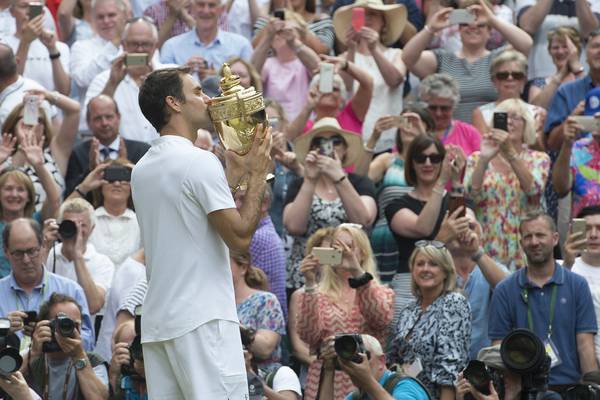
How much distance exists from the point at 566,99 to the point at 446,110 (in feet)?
3.25

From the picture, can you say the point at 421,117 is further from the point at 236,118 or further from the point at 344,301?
the point at 236,118

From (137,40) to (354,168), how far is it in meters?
2.26

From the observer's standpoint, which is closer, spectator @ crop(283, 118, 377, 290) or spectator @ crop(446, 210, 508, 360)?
spectator @ crop(446, 210, 508, 360)

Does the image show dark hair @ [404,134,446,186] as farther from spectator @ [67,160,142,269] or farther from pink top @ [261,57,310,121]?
pink top @ [261,57,310,121]

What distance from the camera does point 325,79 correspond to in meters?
12.0

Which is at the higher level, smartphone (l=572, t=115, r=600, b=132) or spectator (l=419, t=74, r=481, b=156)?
smartphone (l=572, t=115, r=600, b=132)

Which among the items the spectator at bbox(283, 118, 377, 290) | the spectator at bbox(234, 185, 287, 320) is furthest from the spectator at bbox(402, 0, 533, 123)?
the spectator at bbox(234, 185, 287, 320)

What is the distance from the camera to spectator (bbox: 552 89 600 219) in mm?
10984

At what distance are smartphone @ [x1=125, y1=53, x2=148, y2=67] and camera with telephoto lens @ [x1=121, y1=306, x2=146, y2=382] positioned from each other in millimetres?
3983

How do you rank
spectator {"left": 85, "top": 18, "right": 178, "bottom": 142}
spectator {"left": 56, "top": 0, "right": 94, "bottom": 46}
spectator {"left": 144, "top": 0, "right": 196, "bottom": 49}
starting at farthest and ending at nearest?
1. spectator {"left": 56, "top": 0, "right": 94, "bottom": 46}
2. spectator {"left": 144, "top": 0, "right": 196, "bottom": 49}
3. spectator {"left": 85, "top": 18, "right": 178, "bottom": 142}

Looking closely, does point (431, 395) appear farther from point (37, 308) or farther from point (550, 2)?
point (550, 2)

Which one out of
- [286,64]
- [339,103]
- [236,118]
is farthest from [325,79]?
[236,118]

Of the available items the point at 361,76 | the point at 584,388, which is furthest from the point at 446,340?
the point at 361,76

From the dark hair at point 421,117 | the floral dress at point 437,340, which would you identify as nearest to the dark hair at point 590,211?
the floral dress at point 437,340
